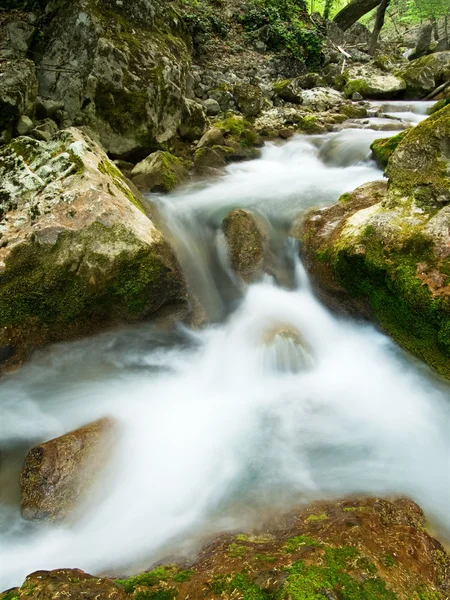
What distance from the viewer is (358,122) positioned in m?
12.7

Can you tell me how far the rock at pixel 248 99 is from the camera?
12.6 meters

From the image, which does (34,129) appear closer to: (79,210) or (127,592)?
(79,210)

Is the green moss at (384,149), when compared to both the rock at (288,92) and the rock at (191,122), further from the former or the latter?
the rock at (288,92)

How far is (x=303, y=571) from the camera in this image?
75.8 inches

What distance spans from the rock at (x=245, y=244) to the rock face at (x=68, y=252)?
1.29 metres

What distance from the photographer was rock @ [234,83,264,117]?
1263cm

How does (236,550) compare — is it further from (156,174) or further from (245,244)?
(156,174)

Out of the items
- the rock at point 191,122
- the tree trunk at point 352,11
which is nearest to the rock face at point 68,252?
the rock at point 191,122

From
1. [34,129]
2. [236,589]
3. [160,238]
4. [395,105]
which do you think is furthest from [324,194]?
[395,105]

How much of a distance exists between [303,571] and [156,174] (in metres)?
7.47

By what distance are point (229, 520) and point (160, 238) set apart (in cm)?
355

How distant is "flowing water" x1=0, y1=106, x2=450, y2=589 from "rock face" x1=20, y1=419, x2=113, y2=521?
11 cm

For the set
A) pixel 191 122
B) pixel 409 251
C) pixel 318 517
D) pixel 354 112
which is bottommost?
pixel 318 517

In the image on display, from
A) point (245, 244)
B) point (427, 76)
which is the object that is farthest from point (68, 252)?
point (427, 76)
